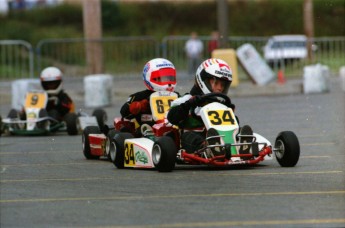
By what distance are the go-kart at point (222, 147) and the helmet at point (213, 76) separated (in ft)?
1.35

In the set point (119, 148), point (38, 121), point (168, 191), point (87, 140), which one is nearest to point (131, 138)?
point (119, 148)

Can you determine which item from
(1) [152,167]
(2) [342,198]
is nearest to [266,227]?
(2) [342,198]

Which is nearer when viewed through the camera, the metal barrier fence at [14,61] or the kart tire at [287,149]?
the kart tire at [287,149]

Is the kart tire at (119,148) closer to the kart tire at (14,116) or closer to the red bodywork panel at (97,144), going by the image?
the red bodywork panel at (97,144)

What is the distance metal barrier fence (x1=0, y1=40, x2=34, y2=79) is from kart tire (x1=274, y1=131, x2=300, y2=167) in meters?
20.4

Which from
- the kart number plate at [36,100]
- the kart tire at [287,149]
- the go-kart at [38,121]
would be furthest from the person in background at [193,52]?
the kart tire at [287,149]

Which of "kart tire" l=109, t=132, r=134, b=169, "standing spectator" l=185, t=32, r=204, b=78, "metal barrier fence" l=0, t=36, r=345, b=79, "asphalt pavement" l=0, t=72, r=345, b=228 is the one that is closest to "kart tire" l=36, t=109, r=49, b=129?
"asphalt pavement" l=0, t=72, r=345, b=228

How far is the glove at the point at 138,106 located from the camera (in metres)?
15.1

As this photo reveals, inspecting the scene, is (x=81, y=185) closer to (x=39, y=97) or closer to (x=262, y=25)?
(x=39, y=97)

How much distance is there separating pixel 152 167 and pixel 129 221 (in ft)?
13.9

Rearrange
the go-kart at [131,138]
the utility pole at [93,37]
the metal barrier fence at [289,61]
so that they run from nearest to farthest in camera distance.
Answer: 1. the go-kart at [131,138]
2. the utility pole at [93,37]
3. the metal barrier fence at [289,61]

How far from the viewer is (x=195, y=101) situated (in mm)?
13789

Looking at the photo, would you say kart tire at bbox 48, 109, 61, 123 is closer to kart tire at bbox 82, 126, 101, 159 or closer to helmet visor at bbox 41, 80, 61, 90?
helmet visor at bbox 41, 80, 61, 90

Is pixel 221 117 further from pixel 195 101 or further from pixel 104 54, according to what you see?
pixel 104 54
